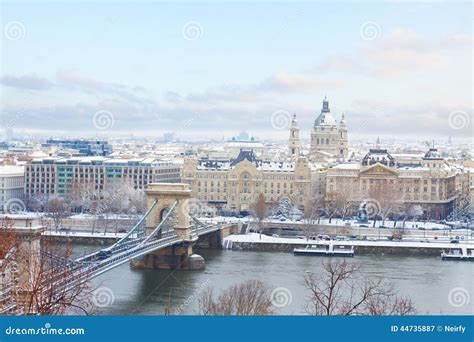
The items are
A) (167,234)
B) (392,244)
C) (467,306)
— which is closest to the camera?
(467,306)

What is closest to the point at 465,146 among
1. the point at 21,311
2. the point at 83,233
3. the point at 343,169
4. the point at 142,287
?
the point at 343,169

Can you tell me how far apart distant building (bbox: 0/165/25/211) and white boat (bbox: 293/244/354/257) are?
20.7ft

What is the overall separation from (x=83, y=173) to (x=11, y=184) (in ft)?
4.22

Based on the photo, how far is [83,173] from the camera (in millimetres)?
16875

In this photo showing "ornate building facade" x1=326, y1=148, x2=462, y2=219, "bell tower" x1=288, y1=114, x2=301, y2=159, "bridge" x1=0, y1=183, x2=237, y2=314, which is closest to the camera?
"bridge" x1=0, y1=183, x2=237, y2=314

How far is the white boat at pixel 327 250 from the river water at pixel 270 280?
0.50ft

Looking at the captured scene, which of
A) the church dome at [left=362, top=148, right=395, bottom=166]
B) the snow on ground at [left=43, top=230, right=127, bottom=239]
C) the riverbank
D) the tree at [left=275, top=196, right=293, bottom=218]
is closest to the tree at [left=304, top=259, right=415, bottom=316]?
the riverbank

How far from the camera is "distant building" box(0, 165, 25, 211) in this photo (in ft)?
52.1

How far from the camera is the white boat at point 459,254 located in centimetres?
1026

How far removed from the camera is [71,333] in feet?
6.93

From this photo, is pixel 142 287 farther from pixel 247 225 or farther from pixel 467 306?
pixel 247 225

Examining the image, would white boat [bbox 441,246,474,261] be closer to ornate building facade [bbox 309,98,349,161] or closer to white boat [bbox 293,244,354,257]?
white boat [bbox 293,244,354,257]

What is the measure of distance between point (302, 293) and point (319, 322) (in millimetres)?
4840

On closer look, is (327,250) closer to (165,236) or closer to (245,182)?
(165,236)
